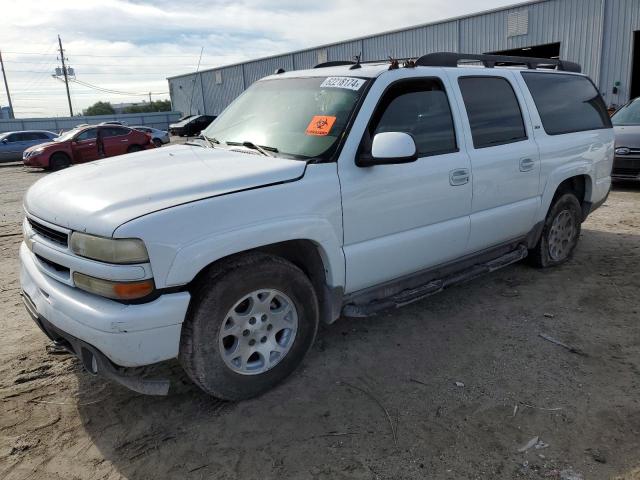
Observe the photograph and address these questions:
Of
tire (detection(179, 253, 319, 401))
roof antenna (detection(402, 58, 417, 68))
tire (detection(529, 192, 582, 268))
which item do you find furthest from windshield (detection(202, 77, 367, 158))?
tire (detection(529, 192, 582, 268))

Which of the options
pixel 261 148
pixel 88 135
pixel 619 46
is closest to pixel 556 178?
pixel 261 148

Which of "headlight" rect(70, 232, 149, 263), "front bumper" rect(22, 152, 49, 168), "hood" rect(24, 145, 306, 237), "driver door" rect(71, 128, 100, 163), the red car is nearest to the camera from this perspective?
"headlight" rect(70, 232, 149, 263)

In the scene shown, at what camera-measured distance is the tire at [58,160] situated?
1828 centimetres

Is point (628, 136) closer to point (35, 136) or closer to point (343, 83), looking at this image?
point (343, 83)

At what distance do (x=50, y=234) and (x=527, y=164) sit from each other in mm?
3674

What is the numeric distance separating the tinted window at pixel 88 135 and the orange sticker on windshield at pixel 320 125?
58.6 feet

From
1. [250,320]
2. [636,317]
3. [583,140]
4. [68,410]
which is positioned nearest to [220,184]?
[250,320]

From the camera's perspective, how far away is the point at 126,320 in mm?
2469

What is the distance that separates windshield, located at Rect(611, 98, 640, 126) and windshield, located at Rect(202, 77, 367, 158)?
330 inches

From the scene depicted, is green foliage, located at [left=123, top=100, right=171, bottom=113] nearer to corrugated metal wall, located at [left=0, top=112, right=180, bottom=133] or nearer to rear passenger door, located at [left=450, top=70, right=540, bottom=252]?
corrugated metal wall, located at [left=0, top=112, right=180, bottom=133]

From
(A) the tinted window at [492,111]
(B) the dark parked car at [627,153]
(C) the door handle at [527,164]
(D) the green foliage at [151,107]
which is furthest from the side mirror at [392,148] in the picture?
(D) the green foliage at [151,107]

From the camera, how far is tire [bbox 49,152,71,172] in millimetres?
18280

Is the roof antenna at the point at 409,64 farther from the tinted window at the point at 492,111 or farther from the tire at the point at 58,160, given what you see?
the tire at the point at 58,160

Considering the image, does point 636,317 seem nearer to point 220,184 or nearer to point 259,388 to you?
point 259,388
